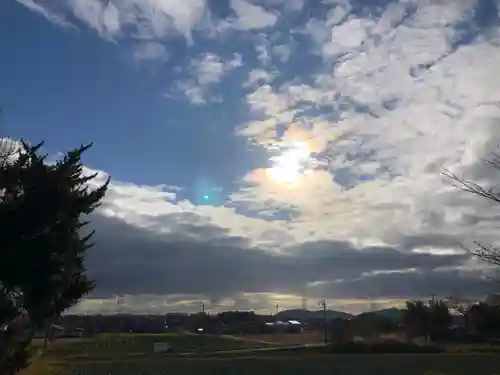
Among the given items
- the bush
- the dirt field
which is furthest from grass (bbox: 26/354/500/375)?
the dirt field

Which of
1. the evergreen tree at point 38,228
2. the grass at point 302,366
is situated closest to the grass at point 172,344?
the grass at point 302,366

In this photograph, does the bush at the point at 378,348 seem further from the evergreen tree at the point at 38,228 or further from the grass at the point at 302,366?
the evergreen tree at the point at 38,228

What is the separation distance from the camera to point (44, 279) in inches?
664

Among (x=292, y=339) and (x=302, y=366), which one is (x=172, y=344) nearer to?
(x=292, y=339)

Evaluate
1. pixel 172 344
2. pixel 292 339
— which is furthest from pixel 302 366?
pixel 292 339

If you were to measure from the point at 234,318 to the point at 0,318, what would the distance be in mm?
110326

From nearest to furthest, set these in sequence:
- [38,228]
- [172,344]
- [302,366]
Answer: [38,228]
[302,366]
[172,344]

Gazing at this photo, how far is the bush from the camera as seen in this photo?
57875 millimetres

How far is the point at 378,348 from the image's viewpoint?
196 ft

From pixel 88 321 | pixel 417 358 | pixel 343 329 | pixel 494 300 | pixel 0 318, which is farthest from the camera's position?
pixel 88 321

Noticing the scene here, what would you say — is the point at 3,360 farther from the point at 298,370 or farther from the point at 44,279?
the point at 298,370

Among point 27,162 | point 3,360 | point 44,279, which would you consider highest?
point 27,162

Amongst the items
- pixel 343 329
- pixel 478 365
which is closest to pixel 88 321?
pixel 343 329

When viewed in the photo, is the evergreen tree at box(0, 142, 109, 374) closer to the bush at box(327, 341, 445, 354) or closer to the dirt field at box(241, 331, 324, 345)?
the bush at box(327, 341, 445, 354)
